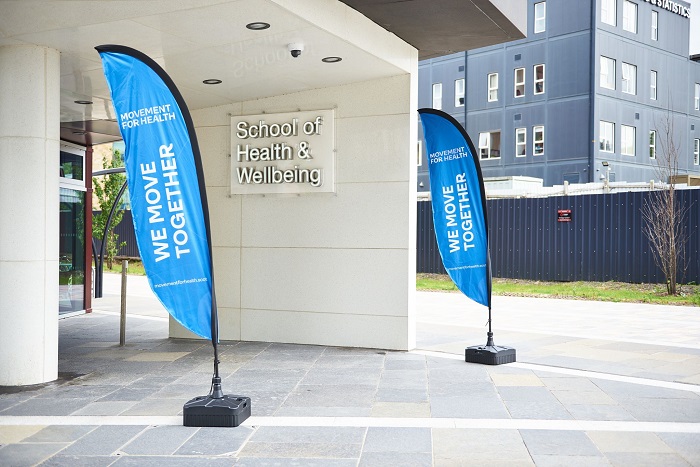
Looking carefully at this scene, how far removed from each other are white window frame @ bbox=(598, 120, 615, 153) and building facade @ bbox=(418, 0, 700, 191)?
4 centimetres

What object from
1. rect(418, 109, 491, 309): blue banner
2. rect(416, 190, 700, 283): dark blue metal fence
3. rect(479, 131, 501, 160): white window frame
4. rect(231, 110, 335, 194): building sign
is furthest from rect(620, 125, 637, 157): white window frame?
rect(418, 109, 491, 309): blue banner

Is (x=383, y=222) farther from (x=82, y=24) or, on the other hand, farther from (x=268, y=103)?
(x=82, y=24)

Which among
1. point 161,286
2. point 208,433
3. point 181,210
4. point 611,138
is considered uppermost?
point 611,138

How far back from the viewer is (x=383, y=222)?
32.4 feet

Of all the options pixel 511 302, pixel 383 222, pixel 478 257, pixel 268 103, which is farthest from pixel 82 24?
pixel 511 302

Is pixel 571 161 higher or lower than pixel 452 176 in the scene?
higher

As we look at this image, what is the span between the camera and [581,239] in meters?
19.1

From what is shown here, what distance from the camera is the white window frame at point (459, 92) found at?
3572 cm

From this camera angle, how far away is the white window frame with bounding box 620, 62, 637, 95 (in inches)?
1257

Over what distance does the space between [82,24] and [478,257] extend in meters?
5.16

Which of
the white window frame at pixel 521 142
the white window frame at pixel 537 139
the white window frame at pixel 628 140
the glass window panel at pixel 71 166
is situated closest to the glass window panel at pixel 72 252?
the glass window panel at pixel 71 166

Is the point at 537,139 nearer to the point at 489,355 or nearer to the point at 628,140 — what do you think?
the point at 628,140

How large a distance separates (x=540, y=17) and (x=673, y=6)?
23.5 feet

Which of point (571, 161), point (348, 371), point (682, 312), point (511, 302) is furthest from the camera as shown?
point (571, 161)
